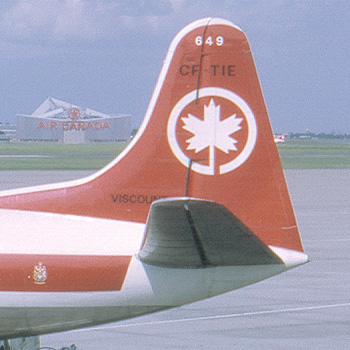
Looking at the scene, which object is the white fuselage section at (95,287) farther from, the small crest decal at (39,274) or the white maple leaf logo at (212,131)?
the white maple leaf logo at (212,131)

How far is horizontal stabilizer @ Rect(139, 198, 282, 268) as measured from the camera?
1052 cm

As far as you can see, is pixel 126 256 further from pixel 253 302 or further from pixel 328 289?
pixel 328 289

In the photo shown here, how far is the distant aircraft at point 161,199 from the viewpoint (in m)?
11.7

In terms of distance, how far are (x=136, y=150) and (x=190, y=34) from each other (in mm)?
1810

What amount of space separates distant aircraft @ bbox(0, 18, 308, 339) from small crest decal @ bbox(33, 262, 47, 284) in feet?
0.06

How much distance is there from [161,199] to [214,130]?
136 centimetres

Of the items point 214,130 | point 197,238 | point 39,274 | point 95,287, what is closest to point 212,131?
point 214,130

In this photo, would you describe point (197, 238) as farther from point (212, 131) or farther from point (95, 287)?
point (212, 131)

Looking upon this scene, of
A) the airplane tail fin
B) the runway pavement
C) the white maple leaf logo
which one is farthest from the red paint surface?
the runway pavement

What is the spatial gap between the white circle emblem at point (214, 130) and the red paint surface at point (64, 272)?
1.72m

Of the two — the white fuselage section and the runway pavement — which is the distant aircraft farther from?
the runway pavement

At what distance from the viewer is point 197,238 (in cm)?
1087

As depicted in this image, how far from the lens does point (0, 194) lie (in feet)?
42.1

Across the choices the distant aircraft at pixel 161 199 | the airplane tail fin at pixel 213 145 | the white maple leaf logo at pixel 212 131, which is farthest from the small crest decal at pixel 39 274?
the white maple leaf logo at pixel 212 131
